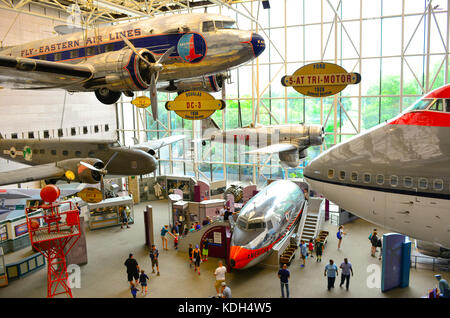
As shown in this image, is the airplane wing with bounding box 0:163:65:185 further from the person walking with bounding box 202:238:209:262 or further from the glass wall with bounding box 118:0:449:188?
the glass wall with bounding box 118:0:449:188

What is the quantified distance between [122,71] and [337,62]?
1542 centimetres

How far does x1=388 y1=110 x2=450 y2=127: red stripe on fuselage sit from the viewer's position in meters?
5.93

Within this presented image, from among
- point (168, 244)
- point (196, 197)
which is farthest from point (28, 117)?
point (168, 244)

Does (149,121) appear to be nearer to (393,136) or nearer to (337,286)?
(337,286)

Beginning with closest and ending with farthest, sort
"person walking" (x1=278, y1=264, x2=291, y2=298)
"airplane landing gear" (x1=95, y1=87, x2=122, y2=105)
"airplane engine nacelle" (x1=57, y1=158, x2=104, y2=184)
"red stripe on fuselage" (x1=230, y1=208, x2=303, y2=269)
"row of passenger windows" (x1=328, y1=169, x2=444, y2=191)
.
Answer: "row of passenger windows" (x1=328, y1=169, x2=444, y2=191), "airplane landing gear" (x1=95, y1=87, x2=122, y2=105), "person walking" (x1=278, y1=264, x2=291, y2=298), "airplane engine nacelle" (x1=57, y1=158, x2=104, y2=184), "red stripe on fuselage" (x1=230, y1=208, x2=303, y2=269)

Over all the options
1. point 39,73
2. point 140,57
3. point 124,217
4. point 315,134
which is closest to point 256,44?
point 140,57

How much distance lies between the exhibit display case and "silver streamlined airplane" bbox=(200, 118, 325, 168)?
5.69 metres

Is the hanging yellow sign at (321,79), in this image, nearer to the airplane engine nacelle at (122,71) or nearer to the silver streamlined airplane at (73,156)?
the airplane engine nacelle at (122,71)

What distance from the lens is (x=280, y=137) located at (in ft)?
64.5

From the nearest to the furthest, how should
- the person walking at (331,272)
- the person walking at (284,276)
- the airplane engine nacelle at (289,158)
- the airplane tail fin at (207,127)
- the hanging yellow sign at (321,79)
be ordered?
the hanging yellow sign at (321,79), the person walking at (284,276), the person walking at (331,272), the airplane engine nacelle at (289,158), the airplane tail fin at (207,127)

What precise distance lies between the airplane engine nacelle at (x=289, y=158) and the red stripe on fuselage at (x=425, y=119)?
1255 centimetres

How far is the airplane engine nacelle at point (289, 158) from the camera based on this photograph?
1888 cm

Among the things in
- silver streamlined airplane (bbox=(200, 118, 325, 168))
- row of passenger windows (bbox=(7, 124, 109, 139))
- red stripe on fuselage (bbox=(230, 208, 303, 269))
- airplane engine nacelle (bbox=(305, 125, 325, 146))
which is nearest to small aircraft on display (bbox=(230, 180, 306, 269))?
red stripe on fuselage (bbox=(230, 208, 303, 269))

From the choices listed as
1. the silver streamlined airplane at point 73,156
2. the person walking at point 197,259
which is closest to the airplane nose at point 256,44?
the silver streamlined airplane at point 73,156
